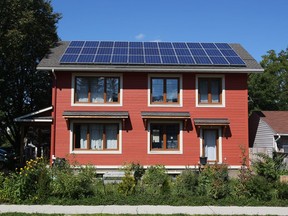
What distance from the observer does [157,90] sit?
73.0ft

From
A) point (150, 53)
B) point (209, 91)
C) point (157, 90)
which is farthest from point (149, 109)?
point (150, 53)

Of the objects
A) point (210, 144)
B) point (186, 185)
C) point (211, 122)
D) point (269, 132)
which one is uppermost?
point (211, 122)

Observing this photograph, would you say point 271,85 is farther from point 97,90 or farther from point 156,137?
point 97,90

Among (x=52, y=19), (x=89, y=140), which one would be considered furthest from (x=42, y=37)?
(x=89, y=140)

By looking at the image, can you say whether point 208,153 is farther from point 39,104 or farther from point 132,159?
point 39,104

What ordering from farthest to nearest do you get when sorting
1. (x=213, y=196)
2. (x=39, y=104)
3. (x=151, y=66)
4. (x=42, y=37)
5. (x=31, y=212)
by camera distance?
(x=39, y=104)
(x=42, y=37)
(x=151, y=66)
(x=213, y=196)
(x=31, y=212)

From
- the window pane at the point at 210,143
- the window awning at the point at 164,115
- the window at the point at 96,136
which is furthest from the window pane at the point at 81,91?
the window pane at the point at 210,143

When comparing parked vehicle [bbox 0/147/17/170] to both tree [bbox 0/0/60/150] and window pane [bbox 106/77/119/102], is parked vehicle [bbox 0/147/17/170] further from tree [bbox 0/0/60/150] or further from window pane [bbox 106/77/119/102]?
window pane [bbox 106/77/119/102]

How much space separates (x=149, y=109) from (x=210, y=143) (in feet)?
13.0

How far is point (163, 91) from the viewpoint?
22.2 metres

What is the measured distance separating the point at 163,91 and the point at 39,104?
46.9 ft

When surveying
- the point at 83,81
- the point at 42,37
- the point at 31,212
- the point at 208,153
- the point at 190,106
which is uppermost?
the point at 42,37

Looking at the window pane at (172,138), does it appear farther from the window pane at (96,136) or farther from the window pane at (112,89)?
the window pane at (96,136)

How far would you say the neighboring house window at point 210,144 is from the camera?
22031 millimetres
